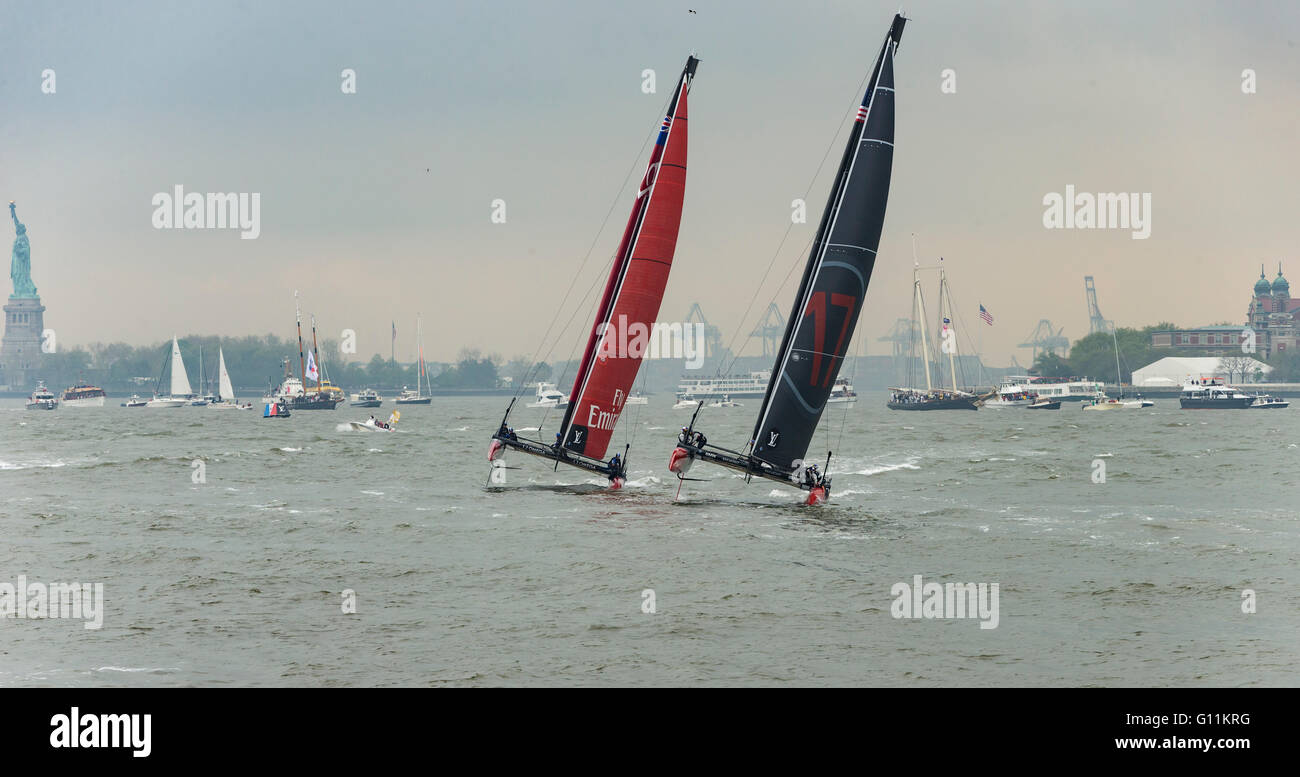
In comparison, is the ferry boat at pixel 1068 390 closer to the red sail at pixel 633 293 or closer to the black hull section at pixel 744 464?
the red sail at pixel 633 293

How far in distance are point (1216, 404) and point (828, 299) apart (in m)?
127

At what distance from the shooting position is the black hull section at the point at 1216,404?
140500 millimetres

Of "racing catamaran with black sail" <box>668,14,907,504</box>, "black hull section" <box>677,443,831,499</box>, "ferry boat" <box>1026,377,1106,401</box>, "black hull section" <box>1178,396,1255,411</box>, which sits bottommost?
"black hull section" <box>1178,396,1255,411</box>

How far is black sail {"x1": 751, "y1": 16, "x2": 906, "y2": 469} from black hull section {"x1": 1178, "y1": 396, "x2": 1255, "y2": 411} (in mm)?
125337

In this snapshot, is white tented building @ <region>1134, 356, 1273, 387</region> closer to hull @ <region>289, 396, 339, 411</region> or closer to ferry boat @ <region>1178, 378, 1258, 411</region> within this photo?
ferry boat @ <region>1178, 378, 1258, 411</region>

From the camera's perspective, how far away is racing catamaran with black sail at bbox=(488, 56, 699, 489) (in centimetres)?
3291

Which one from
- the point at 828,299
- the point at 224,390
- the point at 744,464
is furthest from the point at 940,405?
the point at 744,464

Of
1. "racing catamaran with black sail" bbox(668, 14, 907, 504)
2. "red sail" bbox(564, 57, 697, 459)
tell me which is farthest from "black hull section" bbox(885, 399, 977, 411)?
"racing catamaran with black sail" bbox(668, 14, 907, 504)

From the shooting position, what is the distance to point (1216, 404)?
14062cm

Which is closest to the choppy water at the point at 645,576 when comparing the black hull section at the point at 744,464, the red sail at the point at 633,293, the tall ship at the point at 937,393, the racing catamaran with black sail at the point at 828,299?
the black hull section at the point at 744,464

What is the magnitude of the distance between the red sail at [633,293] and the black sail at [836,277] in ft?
15.7

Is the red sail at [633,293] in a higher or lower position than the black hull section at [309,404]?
higher
